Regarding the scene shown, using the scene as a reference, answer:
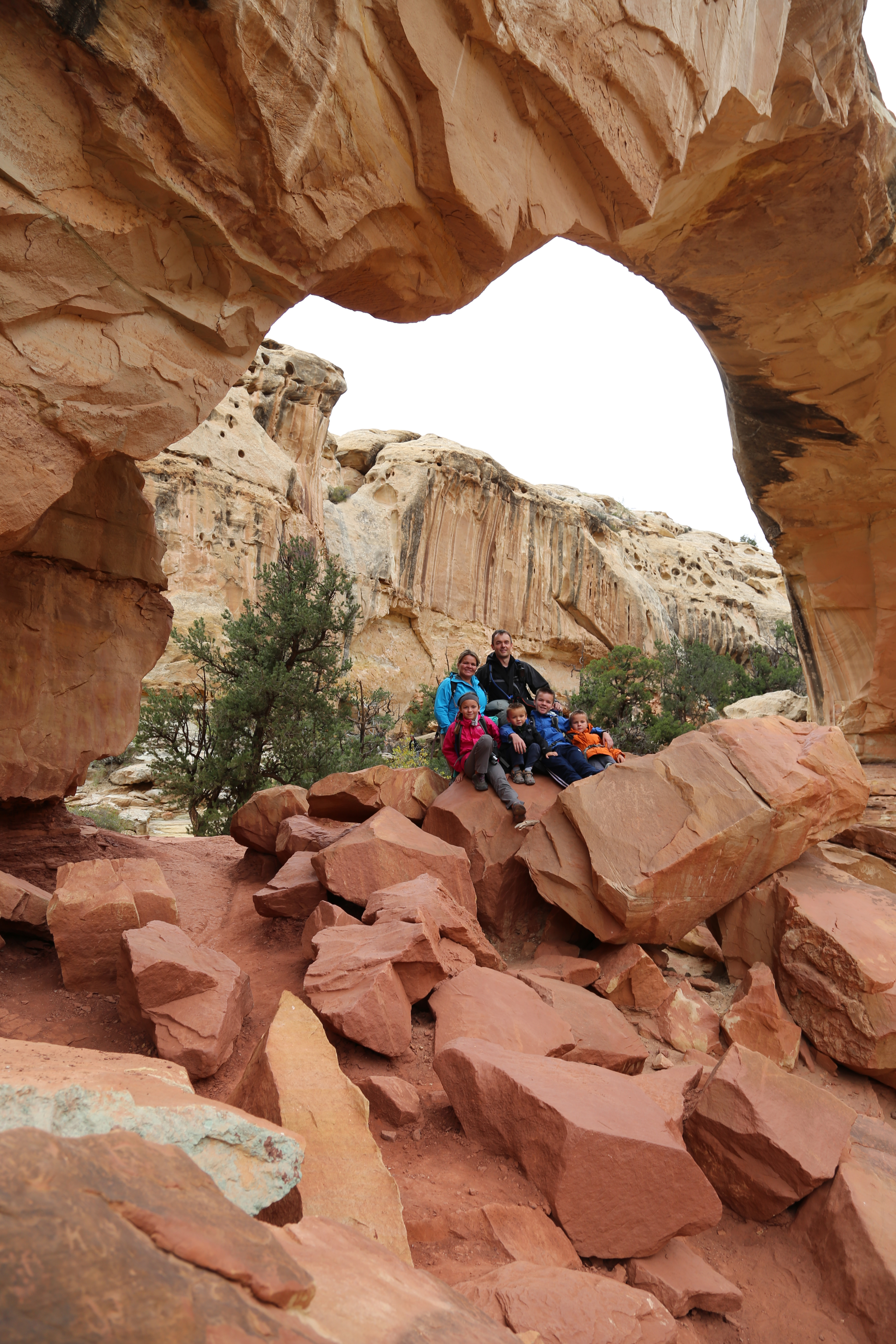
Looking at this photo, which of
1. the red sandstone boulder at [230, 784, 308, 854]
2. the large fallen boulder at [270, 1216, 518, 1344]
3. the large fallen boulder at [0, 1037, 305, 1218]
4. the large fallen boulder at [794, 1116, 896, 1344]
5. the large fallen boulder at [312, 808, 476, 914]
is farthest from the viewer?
the red sandstone boulder at [230, 784, 308, 854]

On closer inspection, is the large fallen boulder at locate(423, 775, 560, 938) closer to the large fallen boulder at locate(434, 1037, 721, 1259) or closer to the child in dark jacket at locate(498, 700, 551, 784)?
the child in dark jacket at locate(498, 700, 551, 784)

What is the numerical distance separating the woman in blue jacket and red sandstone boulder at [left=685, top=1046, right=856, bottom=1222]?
3.17m

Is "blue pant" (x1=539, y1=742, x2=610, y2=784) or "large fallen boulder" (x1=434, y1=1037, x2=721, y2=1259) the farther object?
"blue pant" (x1=539, y1=742, x2=610, y2=784)

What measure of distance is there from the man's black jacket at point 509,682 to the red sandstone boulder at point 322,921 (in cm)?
265

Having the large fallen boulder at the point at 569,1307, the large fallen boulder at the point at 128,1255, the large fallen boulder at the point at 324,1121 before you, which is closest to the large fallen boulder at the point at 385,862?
the large fallen boulder at the point at 324,1121

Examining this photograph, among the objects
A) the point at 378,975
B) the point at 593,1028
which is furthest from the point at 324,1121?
the point at 593,1028

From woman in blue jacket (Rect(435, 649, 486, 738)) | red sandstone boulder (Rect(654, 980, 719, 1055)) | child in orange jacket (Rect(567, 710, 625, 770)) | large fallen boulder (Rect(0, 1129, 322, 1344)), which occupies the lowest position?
red sandstone boulder (Rect(654, 980, 719, 1055))

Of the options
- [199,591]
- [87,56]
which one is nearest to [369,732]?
[199,591]

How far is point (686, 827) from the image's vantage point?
14.9ft

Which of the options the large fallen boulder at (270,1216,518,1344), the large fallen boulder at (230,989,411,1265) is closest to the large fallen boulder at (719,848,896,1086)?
the large fallen boulder at (230,989,411,1265)

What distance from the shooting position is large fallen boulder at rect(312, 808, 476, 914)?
13.5 ft

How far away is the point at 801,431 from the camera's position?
8.50 m

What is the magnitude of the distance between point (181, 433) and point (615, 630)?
24813 millimetres

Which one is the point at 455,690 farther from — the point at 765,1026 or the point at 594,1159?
the point at 594,1159
